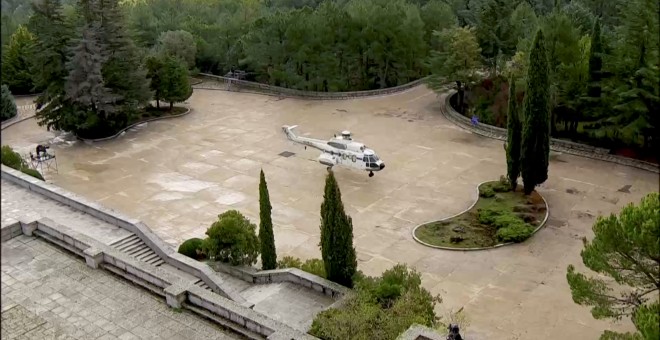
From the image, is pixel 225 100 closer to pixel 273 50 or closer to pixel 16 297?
pixel 273 50

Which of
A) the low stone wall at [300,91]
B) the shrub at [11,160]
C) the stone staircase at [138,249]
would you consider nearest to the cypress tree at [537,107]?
the stone staircase at [138,249]

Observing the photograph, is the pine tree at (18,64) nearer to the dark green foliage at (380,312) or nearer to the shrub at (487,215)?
the shrub at (487,215)

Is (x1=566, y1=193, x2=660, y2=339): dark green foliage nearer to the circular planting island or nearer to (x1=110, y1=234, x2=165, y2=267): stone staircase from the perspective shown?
the circular planting island

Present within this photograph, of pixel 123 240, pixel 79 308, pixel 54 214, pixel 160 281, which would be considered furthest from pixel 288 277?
pixel 54 214

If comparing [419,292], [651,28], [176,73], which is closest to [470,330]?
[419,292]

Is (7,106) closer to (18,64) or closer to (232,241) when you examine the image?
(18,64)

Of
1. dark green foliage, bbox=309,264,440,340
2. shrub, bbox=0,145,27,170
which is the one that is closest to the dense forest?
shrub, bbox=0,145,27,170
